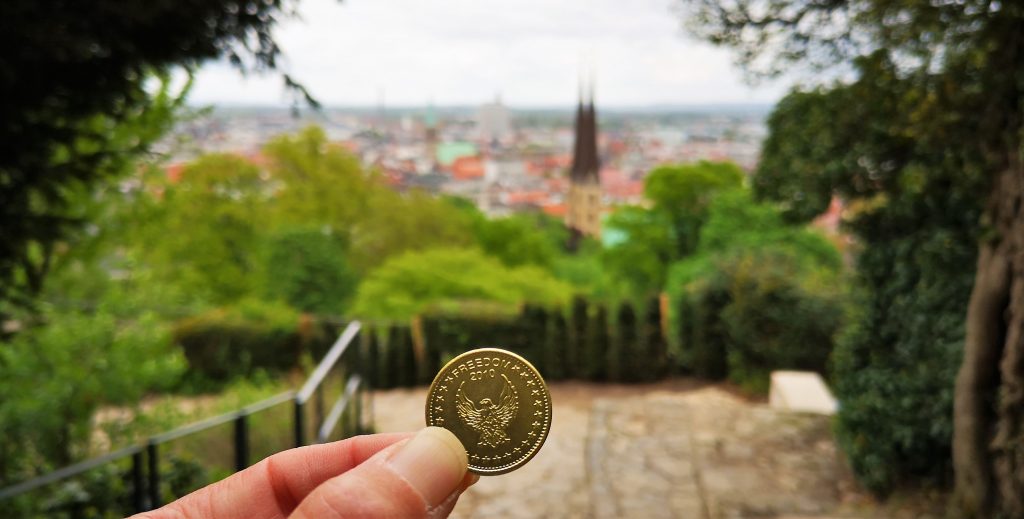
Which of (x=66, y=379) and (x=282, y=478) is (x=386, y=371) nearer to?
(x=66, y=379)

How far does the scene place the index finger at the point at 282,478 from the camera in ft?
4.79

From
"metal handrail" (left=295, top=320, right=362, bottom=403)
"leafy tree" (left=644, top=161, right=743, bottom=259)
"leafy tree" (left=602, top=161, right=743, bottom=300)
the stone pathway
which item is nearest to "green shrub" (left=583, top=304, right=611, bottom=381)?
the stone pathway

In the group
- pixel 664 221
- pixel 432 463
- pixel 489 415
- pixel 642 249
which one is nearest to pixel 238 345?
pixel 489 415

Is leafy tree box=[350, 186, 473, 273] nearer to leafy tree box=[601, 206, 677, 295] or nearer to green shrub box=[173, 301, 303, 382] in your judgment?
leafy tree box=[601, 206, 677, 295]

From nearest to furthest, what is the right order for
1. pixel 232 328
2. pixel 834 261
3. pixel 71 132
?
1. pixel 71 132
2. pixel 232 328
3. pixel 834 261

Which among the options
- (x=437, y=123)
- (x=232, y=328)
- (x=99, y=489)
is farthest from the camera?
(x=437, y=123)

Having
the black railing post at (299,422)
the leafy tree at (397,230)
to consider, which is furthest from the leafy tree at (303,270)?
the black railing post at (299,422)

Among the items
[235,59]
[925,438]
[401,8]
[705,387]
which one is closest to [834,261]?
[705,387]

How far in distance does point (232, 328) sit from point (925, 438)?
1294 cm

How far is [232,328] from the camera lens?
15391mm

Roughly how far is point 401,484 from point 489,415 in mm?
441

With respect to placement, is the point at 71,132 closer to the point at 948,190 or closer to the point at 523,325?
the point at 948,190

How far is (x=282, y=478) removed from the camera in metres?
1.48

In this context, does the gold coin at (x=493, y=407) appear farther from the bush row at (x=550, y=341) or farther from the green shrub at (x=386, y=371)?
the green shrub at (x=386, y=371)
